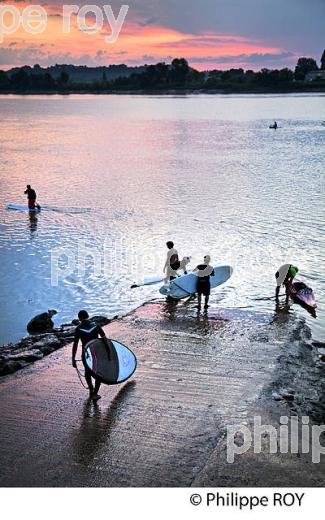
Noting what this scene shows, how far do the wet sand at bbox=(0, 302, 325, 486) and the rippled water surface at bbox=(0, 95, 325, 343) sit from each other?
290cm

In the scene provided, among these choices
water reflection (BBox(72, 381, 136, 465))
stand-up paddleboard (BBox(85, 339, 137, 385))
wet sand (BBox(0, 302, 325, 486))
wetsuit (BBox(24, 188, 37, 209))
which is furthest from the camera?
wetsuit (BBox(24, 188, 37, 209))

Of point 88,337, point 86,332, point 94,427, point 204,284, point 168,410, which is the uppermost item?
point 86,332

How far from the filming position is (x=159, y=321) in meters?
14.9

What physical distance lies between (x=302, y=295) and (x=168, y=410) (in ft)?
24.3

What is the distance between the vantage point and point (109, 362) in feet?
35.7

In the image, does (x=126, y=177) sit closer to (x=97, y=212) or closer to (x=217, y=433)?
(x=97, y=212)

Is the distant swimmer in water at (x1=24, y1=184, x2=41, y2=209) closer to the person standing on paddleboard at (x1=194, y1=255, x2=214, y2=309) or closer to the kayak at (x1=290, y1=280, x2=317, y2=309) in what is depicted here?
the person standing on paddleboard at (x1=194, y1=255, x2=214, y2=309)

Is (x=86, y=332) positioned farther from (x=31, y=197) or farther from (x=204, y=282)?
Answer: (x=31, y=197)

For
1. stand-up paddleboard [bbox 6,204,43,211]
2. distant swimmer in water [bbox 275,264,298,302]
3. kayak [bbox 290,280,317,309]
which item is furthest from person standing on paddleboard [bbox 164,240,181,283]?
stand-up paddleboard [bbox 6,204,43,211]

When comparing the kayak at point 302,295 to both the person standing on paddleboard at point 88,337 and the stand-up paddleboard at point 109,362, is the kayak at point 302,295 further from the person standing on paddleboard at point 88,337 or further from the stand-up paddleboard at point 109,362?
the person standing on paddleboard at point 88,337

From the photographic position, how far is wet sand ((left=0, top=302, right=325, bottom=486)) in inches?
321

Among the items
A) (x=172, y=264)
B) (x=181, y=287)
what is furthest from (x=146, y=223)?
(x=181, y=287)

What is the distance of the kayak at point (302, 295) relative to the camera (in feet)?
52.5

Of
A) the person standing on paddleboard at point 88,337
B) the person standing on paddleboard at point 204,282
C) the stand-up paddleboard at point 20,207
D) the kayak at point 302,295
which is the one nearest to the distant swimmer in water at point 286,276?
the kayak at point 302,295
